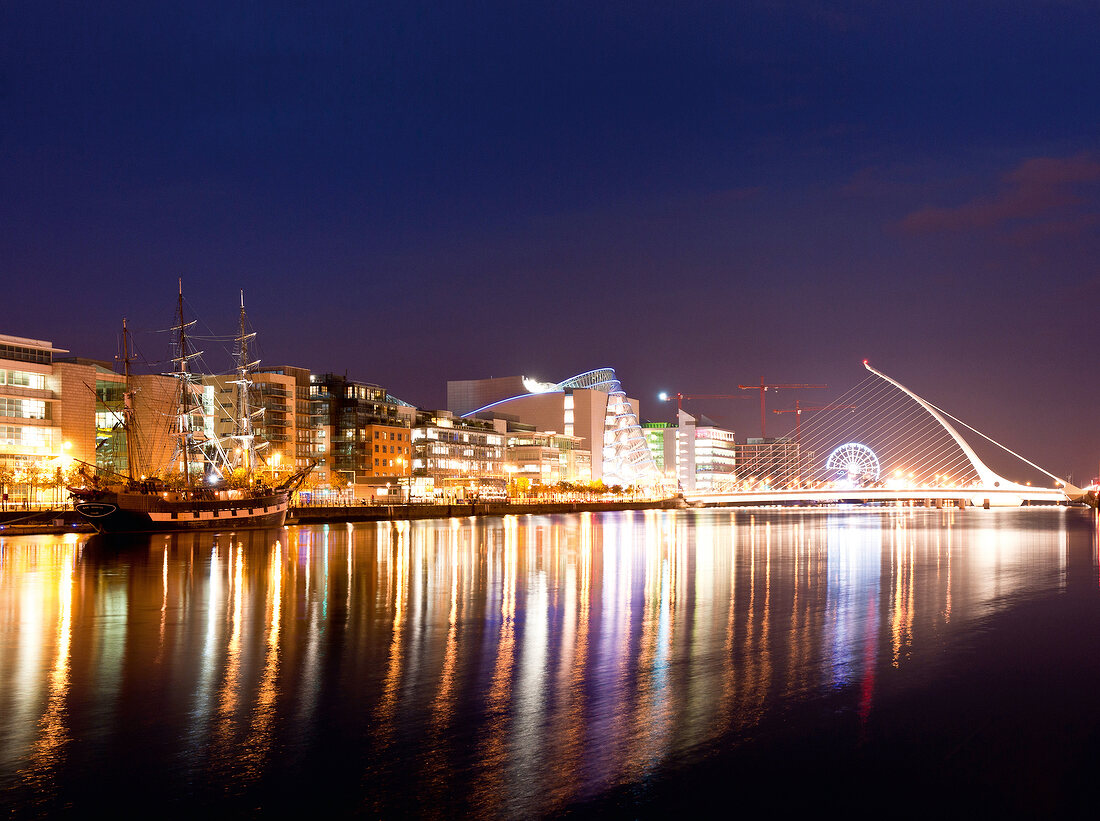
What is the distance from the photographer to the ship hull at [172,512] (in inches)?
2391

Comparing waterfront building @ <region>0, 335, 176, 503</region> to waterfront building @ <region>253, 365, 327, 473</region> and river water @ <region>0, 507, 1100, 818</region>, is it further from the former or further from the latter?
river water @ <region>0, 507, 1100, 818</region>

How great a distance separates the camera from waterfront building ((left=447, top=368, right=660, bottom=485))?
181 meters

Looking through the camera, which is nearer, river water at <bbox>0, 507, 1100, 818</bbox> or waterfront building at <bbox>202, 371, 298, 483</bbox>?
river water at <bbox>0, 507, 1100, 818</bbox>

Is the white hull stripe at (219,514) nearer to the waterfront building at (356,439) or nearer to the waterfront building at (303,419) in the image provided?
the waterfront building at (303,419)

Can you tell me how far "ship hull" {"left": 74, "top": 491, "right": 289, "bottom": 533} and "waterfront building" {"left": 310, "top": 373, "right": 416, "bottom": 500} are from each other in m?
47.0

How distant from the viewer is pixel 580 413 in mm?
183875

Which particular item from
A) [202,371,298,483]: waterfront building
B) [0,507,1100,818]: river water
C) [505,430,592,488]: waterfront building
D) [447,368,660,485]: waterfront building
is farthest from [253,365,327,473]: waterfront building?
[0,507,1100,818]: river water

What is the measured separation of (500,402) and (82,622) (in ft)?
535

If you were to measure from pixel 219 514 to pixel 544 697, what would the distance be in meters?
61.1

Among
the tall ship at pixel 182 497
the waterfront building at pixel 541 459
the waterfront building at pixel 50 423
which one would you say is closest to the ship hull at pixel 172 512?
the tall ship at pixel 182 497

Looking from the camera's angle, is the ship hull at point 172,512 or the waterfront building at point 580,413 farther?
the waterfront building at point 580,413

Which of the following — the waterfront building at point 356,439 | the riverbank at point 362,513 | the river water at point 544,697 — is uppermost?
the waterfront building at point 356,439

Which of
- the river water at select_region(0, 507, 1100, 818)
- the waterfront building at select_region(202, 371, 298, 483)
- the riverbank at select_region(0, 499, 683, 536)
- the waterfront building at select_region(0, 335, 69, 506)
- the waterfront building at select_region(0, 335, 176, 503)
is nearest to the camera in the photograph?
the river water at select_region(0, 507, 1100, 818)

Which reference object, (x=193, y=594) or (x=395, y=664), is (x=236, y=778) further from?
(x=193, y=594)
